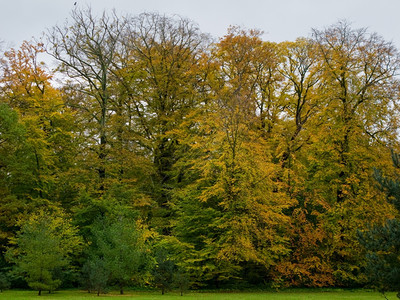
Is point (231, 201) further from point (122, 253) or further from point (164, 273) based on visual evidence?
point (122, 253)

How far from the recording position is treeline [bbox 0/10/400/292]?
1000 inches

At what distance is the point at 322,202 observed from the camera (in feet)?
89.0

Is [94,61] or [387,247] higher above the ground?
[94,61]

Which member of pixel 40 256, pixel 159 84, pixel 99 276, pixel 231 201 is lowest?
pixel 99 276

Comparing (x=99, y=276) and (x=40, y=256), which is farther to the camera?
(x=40, y=256)

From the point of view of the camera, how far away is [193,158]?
98.8 ft

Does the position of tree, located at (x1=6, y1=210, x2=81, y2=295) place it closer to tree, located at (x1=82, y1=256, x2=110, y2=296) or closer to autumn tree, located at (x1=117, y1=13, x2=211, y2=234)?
tree, located at (x1=82, y1=256, x2=110, y2=296)

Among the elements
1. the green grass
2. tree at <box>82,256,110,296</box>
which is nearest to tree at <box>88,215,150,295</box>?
tree at <box>82,256,110,296</box>

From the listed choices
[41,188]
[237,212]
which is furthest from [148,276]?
[41,188]

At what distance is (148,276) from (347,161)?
567 inches

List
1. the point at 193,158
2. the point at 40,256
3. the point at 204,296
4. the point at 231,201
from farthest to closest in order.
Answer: the point at 193,158
the point at 231,201
the point at 40,256
the point at 204,296

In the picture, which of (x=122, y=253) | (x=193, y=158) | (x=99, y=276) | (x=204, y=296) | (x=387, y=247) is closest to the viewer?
(x=387, y=247)

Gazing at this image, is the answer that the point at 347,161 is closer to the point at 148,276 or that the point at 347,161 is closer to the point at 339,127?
the point at 339,127

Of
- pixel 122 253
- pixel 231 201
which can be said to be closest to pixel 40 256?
pixel 122 253
